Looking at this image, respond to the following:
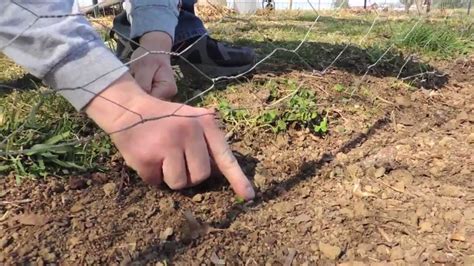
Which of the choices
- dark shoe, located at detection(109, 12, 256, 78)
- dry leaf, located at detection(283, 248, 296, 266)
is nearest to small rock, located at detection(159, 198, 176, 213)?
dry leaf, located at detection(283, 248, 296, 266)

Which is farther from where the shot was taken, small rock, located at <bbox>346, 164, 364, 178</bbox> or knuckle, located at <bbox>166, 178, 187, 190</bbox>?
small rock, located at <bbox>346, 164, 364, 178</bbox>

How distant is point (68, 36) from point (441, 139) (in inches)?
37.4

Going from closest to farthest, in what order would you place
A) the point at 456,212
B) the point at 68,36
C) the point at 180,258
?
the point at 68,36, the point at 180,258, the point at 456,212

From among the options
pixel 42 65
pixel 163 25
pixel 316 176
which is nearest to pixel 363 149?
pixel 316 176

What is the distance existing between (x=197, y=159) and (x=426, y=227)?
432 mm

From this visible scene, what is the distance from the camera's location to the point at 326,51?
195 cm

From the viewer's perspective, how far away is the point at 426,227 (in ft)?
3.18

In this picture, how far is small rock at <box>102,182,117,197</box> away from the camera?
1.02 metres

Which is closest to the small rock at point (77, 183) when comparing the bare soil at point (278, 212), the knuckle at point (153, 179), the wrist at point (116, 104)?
the bare soil at point (278, 212)

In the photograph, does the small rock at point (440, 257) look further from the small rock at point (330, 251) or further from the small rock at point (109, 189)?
the small rock at point (109, 189)

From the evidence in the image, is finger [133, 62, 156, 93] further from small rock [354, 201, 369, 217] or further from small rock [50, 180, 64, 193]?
small rock [354, 201, 369, 217]

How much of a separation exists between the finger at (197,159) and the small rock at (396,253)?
341mm

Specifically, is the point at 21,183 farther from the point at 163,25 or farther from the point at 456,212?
the point at 456,212

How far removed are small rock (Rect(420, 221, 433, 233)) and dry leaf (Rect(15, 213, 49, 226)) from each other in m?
0.66
